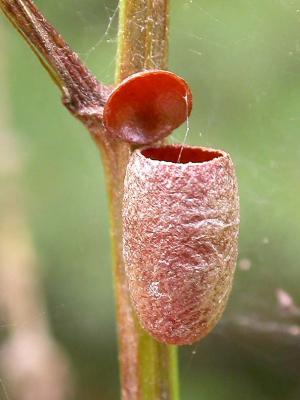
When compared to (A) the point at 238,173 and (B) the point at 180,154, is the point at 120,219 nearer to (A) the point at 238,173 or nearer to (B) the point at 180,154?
(B) the point at 180,154

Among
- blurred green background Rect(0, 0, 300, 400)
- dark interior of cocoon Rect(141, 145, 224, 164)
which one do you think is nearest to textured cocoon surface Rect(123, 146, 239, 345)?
dark interior of cocoon Rect(141, 145, 224, 164)

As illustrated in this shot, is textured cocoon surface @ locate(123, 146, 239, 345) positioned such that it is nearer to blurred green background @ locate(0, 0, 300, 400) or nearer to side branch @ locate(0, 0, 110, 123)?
side branch @ locate(0, 0, 110, 123)

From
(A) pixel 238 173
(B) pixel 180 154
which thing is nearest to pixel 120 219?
(B) pixel 180 154

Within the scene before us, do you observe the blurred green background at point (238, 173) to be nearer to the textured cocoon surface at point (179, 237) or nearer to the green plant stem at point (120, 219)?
the green plant stem at point (120, 219)

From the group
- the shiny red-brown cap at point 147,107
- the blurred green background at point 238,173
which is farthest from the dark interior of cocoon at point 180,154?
the blurred green background at point 238,173

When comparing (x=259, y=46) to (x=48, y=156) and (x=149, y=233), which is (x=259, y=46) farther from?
(x=149, y=233)

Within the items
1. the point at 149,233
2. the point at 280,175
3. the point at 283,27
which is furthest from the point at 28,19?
the point at 280,175
